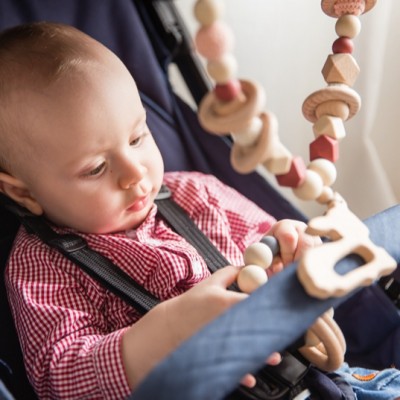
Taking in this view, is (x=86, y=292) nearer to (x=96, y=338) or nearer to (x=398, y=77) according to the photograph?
(x=96, y=338)

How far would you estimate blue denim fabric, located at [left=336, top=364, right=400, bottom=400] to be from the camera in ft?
2.43

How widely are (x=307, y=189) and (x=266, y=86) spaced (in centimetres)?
86

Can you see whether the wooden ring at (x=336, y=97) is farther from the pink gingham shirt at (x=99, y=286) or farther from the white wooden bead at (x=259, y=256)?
the pink gingham shirt at (x=99, y=286)

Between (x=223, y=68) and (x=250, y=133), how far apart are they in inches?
2.4

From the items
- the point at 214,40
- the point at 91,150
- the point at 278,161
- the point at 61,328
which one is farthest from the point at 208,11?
the point at 61,328

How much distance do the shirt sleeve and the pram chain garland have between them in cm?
20

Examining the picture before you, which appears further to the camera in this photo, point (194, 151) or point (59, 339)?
point (194, 151)

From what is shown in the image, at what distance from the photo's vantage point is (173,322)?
0.63 m

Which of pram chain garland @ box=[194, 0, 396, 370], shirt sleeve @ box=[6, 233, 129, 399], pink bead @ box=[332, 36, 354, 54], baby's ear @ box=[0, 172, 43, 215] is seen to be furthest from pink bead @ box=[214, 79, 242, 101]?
baby's ear @ box=[0, 172, 43, 215]

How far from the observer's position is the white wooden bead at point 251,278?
0.60 meters

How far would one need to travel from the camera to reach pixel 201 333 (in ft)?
A: 1.54

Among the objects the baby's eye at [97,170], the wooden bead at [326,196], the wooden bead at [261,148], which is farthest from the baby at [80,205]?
the wooden bead at [261,148]

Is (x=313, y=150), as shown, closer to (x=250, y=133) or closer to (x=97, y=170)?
(x=250, y=133)

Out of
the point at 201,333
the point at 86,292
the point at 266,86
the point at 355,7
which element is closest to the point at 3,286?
the point at 86,292
